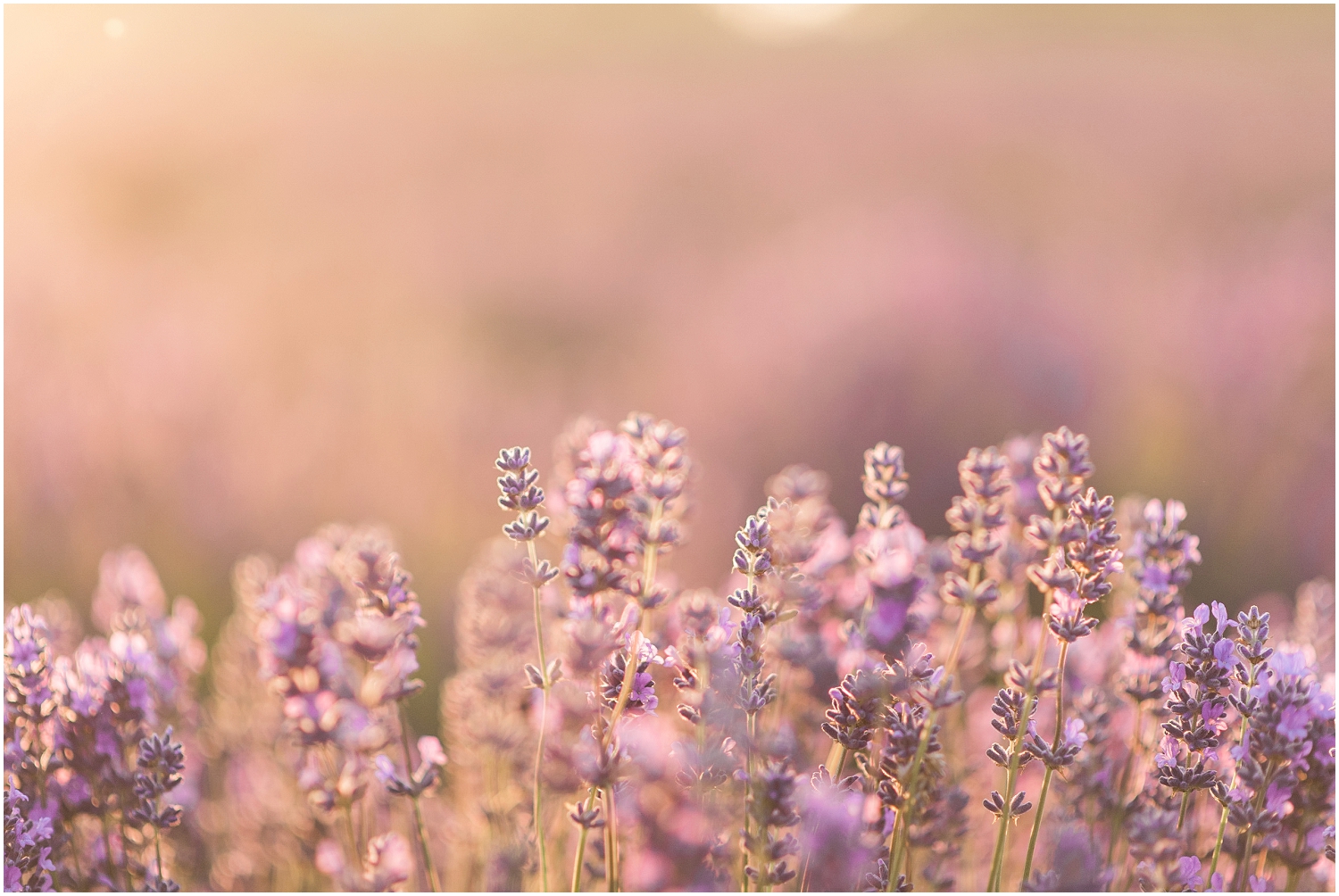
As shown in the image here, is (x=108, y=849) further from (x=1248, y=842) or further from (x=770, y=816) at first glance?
(x=1248, y=842)

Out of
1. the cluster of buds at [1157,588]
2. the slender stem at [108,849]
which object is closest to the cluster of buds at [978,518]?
the cluster of buds at [1157,588]

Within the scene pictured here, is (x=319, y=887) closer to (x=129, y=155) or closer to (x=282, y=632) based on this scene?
(x=282, y=632)

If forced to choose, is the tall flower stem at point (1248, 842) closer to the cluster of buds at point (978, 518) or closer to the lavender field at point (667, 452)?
the lavender field at point (667, 452)

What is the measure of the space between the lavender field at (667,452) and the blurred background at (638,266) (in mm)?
30

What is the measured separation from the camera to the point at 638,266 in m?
6.91

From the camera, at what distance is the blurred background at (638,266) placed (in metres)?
3.59

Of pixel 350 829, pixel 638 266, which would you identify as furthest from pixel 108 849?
pixel 638 266

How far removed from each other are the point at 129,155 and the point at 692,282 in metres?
4.38

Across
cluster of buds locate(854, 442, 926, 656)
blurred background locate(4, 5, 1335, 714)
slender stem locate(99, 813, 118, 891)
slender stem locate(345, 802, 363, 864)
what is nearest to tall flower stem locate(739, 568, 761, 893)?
cluster of buds locate(854, 442, 926, 656)

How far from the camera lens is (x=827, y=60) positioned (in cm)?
817

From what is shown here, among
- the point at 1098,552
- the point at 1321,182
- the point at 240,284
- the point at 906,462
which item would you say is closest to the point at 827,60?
the point at 1321,182

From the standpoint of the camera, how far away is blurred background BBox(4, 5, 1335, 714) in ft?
11.8

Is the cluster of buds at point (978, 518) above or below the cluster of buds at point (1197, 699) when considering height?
above

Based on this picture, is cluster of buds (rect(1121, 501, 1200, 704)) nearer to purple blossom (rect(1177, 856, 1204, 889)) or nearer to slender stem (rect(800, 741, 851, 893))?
purple blossom (rect(1177, 856, 1204, 889))
